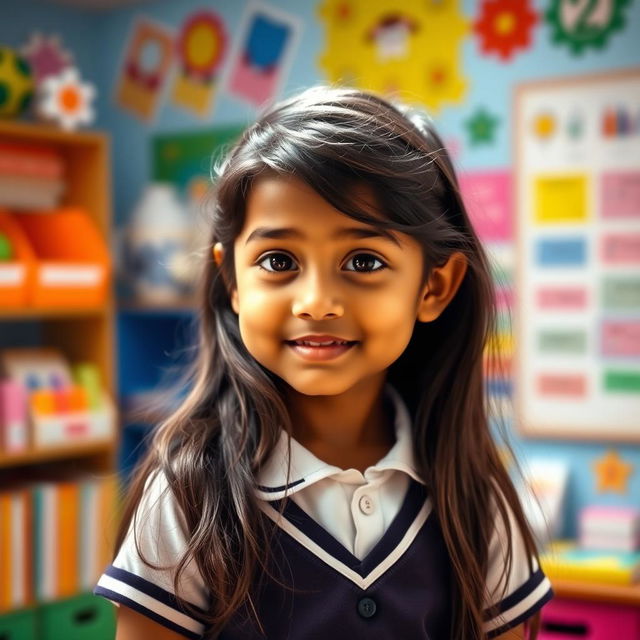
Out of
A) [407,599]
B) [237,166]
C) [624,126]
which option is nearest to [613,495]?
[624,126]

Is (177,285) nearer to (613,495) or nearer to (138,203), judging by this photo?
(138,203)

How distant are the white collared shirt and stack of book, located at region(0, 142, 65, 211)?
6.10 ft

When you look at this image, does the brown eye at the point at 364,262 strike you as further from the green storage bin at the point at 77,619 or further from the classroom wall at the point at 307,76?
the green storage bin at the point at 77,619

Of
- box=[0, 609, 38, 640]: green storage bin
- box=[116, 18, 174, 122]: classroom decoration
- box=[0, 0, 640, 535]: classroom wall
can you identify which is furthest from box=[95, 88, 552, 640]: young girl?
box=[116, 18, 174, 122]: classroom decoration

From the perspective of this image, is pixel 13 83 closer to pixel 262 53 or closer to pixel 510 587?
pixel 262 53

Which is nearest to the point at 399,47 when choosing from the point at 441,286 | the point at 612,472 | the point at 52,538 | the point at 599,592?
the point at 612,472

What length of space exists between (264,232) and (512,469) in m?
1.66

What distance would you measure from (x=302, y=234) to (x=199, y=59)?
7.47ft

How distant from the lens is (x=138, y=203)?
314 cm

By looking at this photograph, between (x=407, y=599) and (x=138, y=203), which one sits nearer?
(x=407, y=599)

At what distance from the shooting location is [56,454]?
8.63 ft

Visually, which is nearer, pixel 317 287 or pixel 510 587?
pixel 317 287

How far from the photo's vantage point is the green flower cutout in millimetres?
2482

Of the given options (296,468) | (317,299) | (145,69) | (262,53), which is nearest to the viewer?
(317,299)
